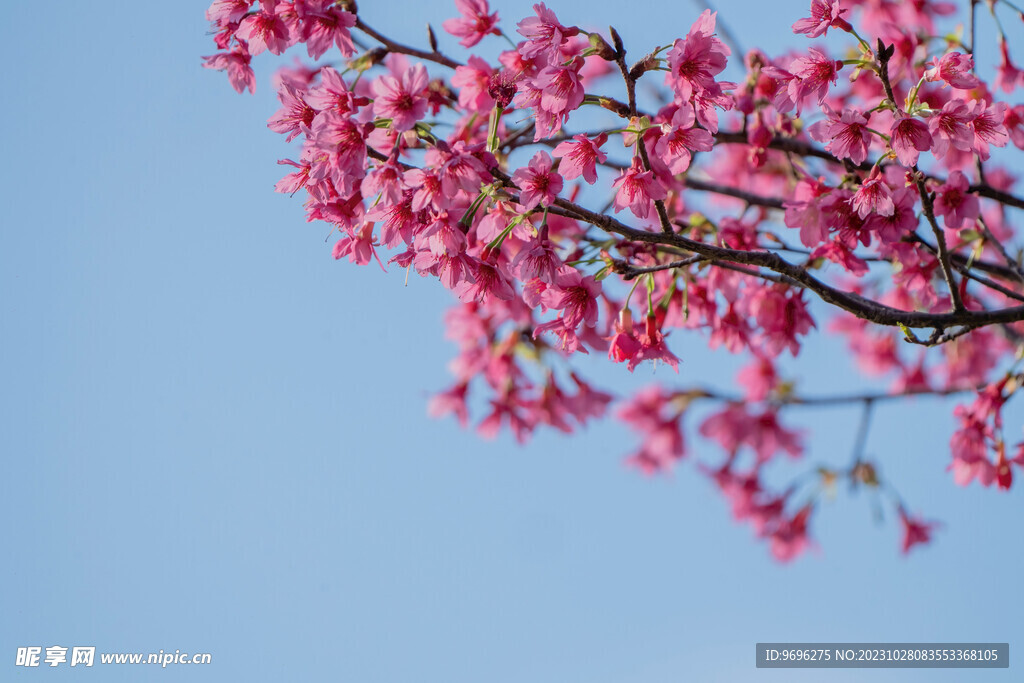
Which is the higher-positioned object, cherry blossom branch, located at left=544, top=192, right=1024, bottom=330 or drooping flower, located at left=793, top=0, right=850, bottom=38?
drooping flower, located at left=793, top=0, right=850, bottom=38

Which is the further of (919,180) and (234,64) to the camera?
(234,64)

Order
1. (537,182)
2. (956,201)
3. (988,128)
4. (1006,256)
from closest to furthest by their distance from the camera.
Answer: (537,182) → (988,128) → (956,201) → (1006,256)

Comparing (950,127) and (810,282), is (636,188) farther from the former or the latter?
(950,127)

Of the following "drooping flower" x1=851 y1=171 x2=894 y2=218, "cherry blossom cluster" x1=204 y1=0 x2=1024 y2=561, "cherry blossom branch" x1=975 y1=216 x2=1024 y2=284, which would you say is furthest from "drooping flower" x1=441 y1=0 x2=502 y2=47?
"cherry blossom branch" x1=975 y1=216 x2=1024 y2=284

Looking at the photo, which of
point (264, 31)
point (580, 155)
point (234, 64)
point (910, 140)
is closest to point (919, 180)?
point (910, 140)

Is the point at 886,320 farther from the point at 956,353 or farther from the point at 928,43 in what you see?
the point at 956,353

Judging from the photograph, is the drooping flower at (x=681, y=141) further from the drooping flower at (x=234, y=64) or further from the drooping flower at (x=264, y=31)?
the drooping flower at (x=234, y=64)

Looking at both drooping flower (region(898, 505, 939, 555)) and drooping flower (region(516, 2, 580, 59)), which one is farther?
drooping flower (region(898, 505, 939, 555))

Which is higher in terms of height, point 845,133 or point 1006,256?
point 845,133

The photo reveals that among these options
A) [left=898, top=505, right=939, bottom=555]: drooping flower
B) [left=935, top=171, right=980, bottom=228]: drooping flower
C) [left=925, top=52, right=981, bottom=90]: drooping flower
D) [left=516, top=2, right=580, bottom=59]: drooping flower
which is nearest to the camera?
[left=516, top=2, right=580, bottom=59]: drooping flower

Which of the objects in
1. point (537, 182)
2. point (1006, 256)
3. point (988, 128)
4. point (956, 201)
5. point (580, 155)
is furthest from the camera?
point (1006, 256)

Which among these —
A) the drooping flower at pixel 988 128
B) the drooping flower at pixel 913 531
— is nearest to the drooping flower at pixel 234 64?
the drooping flower at pixel 988 128

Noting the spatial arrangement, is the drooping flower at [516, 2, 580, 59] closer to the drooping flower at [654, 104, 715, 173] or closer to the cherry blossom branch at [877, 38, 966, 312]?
the drooping flower at [654, 104, 715, 173]

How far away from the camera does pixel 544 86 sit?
2.43 metres
